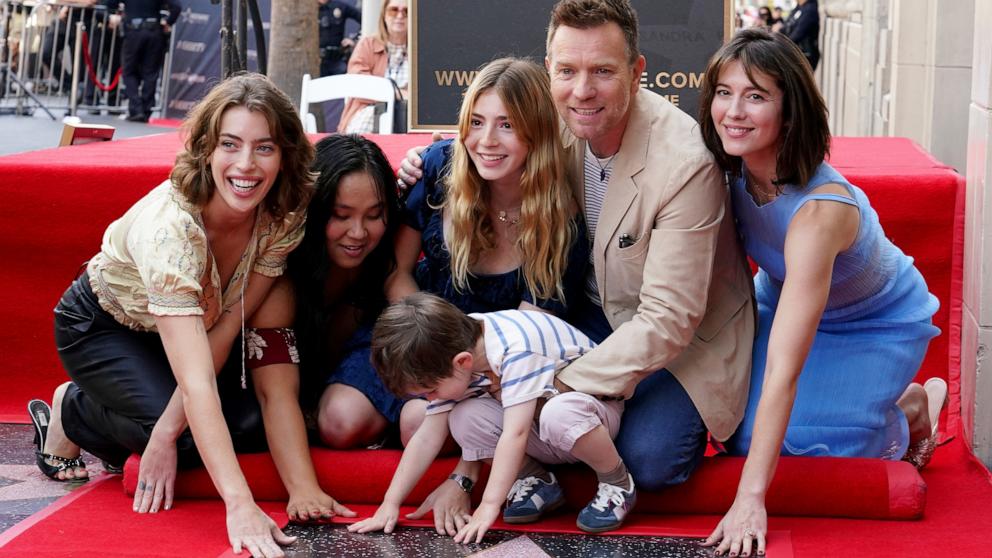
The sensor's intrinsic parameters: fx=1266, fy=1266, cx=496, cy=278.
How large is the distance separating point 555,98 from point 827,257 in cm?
73

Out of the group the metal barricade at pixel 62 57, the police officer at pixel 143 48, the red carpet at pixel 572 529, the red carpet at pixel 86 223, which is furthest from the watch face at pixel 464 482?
the metal barricade at pixel 62 57

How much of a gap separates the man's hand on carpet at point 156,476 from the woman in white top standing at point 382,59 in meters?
3.47

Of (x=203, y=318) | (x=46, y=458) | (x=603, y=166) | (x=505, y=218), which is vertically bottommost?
(x=46, y=458)

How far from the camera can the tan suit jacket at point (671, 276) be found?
A: 9.62 ft

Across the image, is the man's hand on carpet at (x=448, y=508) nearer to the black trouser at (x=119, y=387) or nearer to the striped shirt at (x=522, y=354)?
the striped shirt at (x=522, y=354)

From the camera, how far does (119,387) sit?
10.9 ft

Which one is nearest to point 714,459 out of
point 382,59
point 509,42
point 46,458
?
point 46,458

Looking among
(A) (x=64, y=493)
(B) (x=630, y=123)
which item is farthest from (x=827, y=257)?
(A) (x=64, y=493)

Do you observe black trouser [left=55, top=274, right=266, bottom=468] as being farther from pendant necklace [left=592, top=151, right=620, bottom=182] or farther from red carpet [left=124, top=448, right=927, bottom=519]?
pendant necklace [left=592, top=151, right=620, bottom=182]

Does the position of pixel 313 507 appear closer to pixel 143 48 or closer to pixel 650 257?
pixel 650 257

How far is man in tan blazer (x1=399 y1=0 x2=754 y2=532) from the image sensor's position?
9.65ft

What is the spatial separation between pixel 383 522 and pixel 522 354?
0.52 m

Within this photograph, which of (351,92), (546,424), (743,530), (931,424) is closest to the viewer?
(743,530)

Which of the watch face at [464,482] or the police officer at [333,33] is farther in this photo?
the police officer at [333,33]
